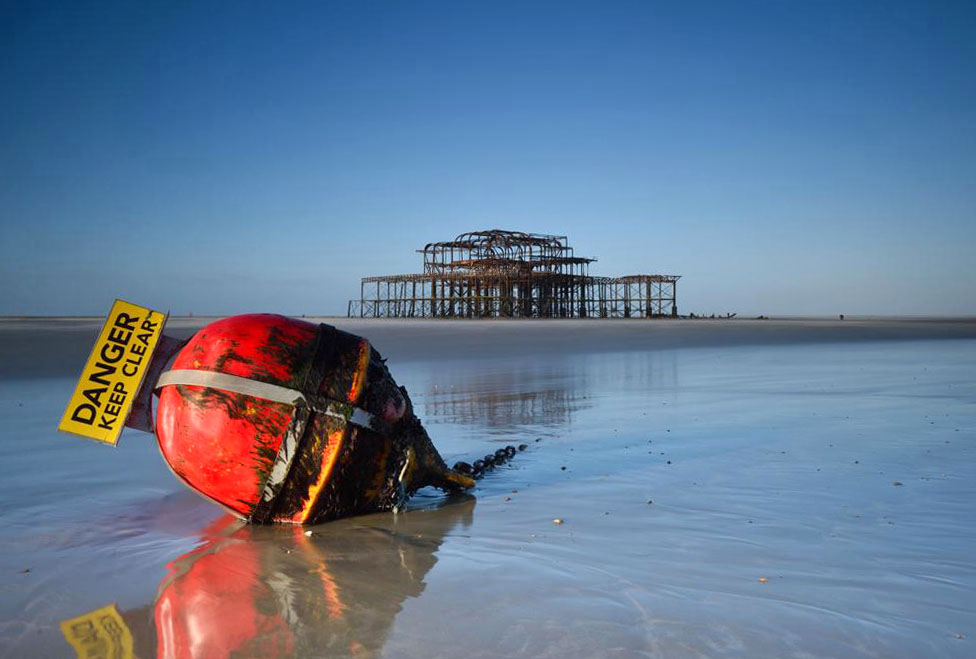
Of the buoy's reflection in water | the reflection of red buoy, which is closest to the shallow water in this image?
the buoy's reflection in water

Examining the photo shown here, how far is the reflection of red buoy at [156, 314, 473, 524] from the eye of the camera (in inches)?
167

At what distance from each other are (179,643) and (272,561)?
1.02m

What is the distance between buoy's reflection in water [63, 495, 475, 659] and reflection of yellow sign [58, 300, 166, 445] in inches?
33.8

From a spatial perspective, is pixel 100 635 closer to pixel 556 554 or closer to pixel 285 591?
pixel 285 591

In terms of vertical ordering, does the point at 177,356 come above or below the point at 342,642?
above

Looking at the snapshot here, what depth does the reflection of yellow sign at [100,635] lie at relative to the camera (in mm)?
2716

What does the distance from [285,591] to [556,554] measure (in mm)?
1322

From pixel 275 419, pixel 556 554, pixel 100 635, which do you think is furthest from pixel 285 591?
pixel 556 554

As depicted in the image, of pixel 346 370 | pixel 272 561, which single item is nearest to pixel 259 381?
pixel 346 370

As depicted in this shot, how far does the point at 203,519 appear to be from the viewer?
4684 millimetres

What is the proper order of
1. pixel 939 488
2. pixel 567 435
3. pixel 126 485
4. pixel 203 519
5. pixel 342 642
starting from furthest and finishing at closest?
pixel 567 435 < pixel 126 485 < pixel 939 488 < pixel 203 519 < pixel 342 642

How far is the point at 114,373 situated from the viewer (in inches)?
173

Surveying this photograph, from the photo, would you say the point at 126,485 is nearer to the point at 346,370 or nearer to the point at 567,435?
the point at 346,370

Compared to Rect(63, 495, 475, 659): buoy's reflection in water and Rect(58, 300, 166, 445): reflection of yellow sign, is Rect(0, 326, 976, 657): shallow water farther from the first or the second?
Rect(58, 300, 166, 445): reflection of yellow sign
